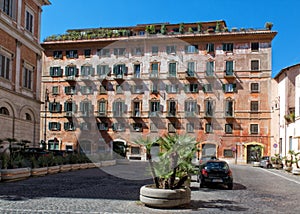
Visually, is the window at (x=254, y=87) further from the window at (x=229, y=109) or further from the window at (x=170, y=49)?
the window at (x=170, y=49)

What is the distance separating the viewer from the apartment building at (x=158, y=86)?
25.8 meters

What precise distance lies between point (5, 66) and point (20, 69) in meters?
2.15

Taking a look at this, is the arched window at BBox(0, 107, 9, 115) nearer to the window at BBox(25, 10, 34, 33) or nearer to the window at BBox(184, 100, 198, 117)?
the window at BBox(25, 10, 34, 33)

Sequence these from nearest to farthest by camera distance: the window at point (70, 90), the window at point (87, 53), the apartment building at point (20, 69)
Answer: the apartment building at point (20, 69)
the window at point (70, 90)
the window at point (87, 53)

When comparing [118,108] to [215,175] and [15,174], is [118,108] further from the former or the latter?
[215,175]

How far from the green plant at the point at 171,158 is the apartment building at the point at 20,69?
16.2 m

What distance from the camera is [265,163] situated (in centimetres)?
3359

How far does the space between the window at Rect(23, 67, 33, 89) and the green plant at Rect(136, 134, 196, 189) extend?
19843mm

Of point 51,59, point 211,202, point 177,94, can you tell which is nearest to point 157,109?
point 177,94

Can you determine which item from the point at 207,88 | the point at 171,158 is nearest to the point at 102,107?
the point at 207,88

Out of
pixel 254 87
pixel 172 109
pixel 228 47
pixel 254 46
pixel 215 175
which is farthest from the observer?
pixel 254 46

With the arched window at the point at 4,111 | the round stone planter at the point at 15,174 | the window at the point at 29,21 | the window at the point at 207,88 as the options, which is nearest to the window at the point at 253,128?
the window at the point at 207,88

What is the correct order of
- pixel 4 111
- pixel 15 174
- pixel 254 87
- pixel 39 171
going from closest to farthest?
1. pixel 15 174
2. pixel 39 171
3. pixel 4 111
4. pixel 254 87

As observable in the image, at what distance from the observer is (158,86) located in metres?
28.8
